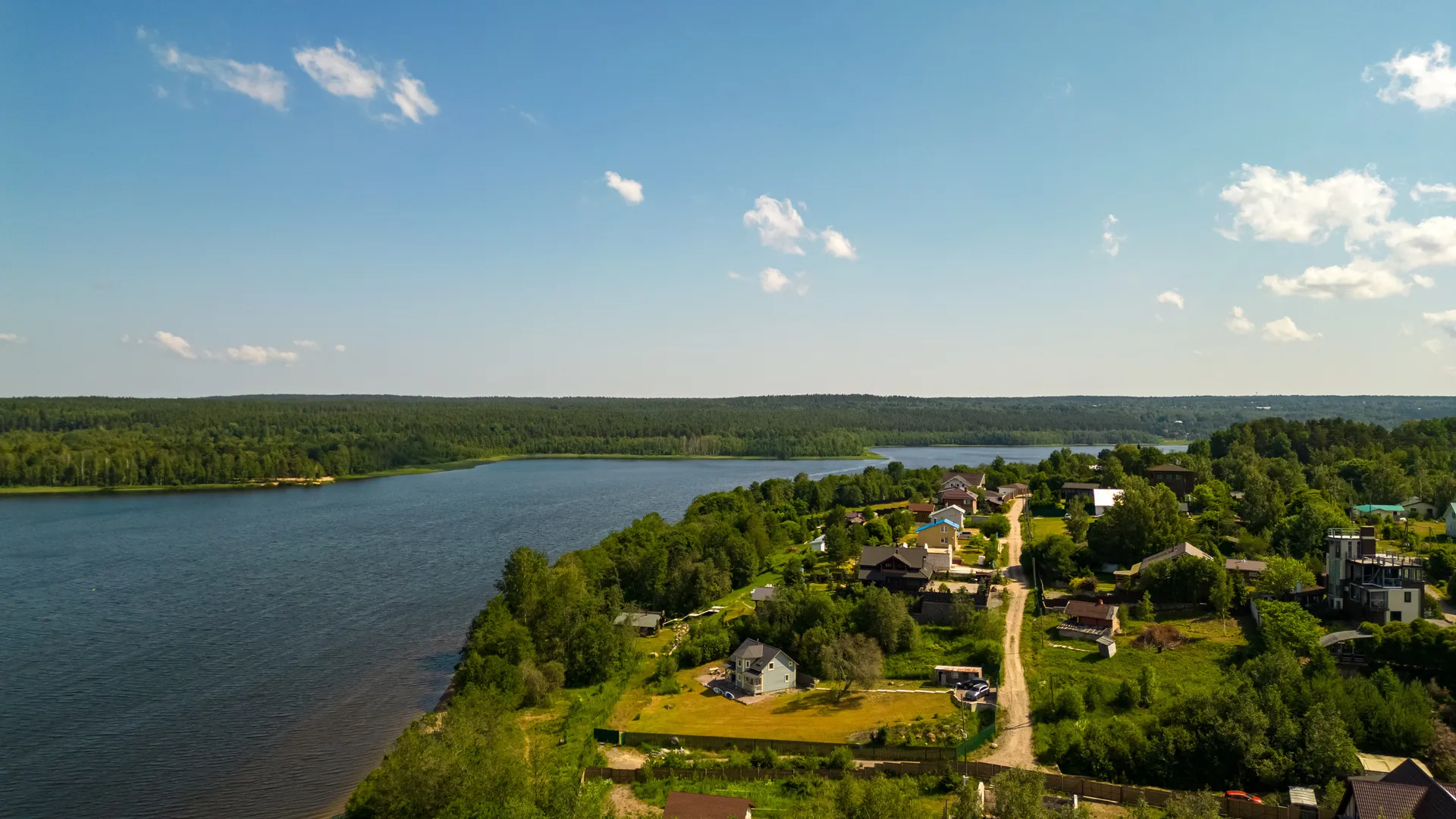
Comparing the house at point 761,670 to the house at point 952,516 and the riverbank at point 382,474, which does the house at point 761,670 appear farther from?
the riverbank at point 382,474

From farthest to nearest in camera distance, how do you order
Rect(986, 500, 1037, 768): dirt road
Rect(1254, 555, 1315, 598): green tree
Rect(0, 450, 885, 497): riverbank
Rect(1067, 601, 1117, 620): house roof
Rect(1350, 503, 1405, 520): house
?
Rect(0, 450, 885, 497): riverbank < Rect(1350, 503, 1405, 520): house < Rect(1067, 601, 1117, 620): house roof < Rect(1254, 555, 1315, 598): green tree < Rect(986, 500, 1037, 768): dirt road

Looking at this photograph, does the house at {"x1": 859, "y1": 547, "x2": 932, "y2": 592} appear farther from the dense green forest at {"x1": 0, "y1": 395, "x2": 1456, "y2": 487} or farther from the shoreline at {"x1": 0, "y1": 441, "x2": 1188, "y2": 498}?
the dense green forest at {"x1": 0, "y1": 395, "x2": 1456, "y2": 487}

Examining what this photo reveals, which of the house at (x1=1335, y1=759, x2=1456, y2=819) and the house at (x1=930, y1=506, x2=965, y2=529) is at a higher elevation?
the house at (x1=930, y1=506, x2=965, y2=529)

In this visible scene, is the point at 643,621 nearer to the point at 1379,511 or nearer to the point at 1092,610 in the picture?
the point at 1092,610

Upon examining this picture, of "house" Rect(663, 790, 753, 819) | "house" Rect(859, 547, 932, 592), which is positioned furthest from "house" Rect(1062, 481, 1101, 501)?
"house" Rect(663, 790, 753, 819)

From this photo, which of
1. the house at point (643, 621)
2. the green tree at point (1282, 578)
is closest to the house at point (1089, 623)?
the green tree at point (1282, 578)

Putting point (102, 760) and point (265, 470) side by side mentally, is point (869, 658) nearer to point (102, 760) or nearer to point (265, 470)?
point (102, 760)

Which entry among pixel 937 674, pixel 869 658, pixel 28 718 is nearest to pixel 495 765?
pixel 869 658

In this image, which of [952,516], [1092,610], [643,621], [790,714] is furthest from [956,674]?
[952,516]
